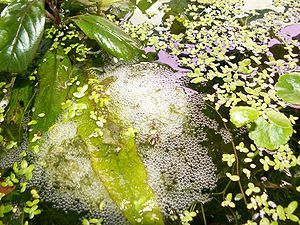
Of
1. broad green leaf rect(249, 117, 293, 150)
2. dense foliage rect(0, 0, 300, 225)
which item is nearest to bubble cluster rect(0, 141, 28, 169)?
dense foliage rect(0, 0, 300, 225)

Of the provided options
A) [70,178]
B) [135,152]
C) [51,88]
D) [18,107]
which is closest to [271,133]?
[135,152]

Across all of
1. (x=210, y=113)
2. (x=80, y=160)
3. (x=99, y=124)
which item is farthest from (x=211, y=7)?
(x=80, y=160)

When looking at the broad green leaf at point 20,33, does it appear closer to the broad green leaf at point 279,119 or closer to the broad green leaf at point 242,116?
the broad green leaf at point 242,116

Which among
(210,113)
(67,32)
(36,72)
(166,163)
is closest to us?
(166,163)

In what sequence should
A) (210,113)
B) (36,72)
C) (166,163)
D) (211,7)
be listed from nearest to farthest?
1. (166,163)
2. (210,113)
3. (36,72)
4. (211,7)

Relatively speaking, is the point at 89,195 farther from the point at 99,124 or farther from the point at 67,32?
the point at 67,32

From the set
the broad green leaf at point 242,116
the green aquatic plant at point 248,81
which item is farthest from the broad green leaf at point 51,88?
the broad green leaf at point 242,116
